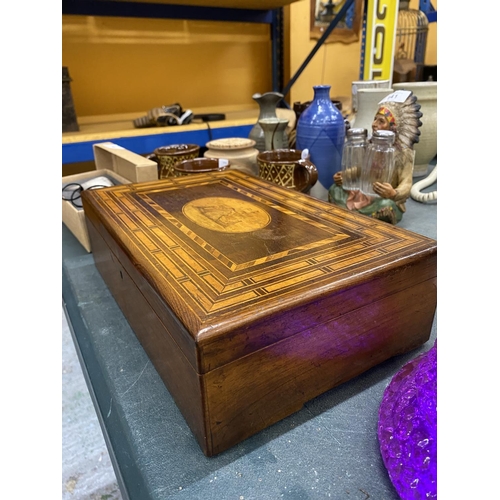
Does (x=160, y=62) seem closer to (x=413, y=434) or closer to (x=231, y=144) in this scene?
(x=231, y=144)

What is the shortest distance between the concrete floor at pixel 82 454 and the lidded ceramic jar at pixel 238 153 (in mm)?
823

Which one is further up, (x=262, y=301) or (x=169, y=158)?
(x=169, y=158)

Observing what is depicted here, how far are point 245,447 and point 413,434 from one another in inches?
6.6

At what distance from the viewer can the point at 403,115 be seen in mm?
818

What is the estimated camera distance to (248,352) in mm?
383

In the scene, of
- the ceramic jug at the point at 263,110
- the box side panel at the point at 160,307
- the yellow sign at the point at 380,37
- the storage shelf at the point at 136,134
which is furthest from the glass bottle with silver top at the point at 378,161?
the storage shelf at the point at 136,134

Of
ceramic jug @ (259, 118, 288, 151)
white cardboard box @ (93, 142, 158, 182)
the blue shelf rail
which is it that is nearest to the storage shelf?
the blue shelf rail

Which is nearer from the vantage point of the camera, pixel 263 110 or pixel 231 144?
pixel 231 144

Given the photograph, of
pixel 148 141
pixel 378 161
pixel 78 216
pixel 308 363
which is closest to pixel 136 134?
pixel 148 141

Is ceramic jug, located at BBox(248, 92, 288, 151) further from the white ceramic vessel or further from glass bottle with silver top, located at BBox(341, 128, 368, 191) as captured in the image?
glass bottle with silver top, located at BBox(341, 128, 368, 191)
